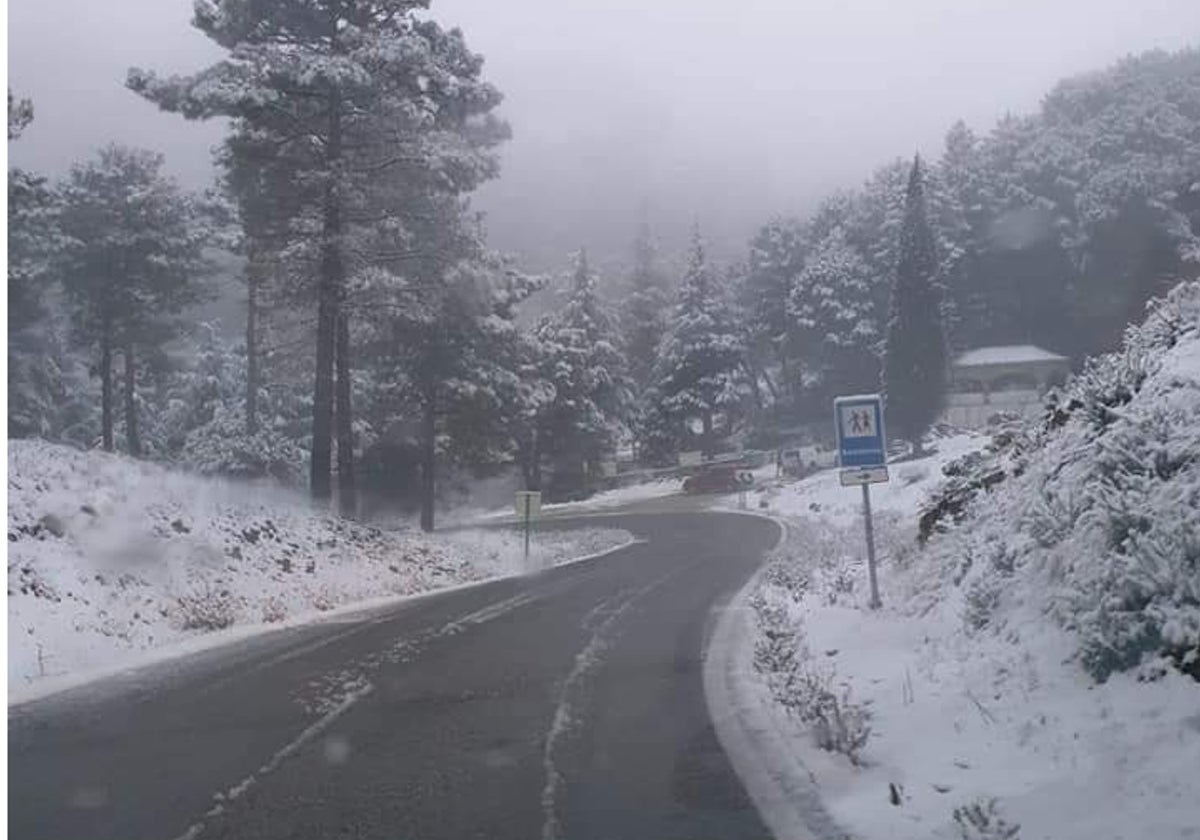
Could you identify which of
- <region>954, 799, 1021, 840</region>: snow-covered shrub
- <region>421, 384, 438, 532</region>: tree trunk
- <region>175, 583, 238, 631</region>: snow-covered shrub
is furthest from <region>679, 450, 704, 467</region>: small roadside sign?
<region>954, 799, 1021, 840</region>: snow-covered shrub

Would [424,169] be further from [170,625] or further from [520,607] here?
[170,625]

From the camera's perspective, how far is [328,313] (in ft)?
85.3

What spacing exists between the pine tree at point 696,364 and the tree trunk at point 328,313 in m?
27.2

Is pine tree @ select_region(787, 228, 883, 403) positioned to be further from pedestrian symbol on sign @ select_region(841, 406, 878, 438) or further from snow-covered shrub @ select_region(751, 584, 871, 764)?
snow-covered shrub @ select_region(751, 584, 871, 764)

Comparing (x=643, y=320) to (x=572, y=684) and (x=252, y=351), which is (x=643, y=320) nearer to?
(x=252, y=351)

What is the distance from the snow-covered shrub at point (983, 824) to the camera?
5.45 meters

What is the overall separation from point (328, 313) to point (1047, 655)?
20.5 m

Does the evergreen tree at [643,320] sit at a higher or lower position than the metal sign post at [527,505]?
higher

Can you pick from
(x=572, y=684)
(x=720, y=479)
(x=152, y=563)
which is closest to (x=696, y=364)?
(x=720, y=479)

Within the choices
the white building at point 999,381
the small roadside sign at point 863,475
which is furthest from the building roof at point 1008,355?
the small roadside sign at point 863,475

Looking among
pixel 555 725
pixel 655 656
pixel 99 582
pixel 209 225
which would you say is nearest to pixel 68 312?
pixel 209 225

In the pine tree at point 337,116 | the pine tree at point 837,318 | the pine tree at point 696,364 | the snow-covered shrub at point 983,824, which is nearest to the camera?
the snow-covered shrub at point 983,824

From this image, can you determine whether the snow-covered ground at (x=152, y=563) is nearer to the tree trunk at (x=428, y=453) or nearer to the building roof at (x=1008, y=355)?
the tree trunk at (x=428, y=453)

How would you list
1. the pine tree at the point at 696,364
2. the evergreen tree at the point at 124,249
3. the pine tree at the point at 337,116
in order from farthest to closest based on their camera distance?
1. the pine tree at the point at 696,364
2. the evergreen tree at the point at 124,249
3. the pine tree at the point at 337,116
